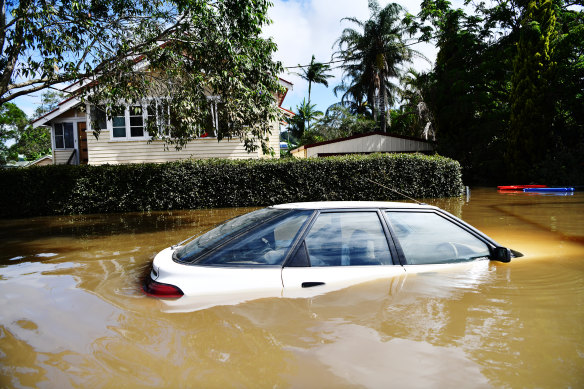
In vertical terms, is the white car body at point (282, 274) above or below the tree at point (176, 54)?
below

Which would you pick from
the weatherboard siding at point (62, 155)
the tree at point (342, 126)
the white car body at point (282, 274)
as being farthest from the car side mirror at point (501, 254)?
the tree at point (342, 126)

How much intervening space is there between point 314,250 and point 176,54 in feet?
29.2

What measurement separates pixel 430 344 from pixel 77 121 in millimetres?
21156

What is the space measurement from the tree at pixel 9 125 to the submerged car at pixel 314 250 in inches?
1907

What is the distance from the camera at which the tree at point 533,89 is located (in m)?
19.5

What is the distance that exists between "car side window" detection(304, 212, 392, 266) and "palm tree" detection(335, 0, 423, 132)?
34.2m

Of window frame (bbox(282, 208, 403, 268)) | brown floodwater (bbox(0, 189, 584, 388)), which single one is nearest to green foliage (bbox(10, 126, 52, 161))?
brown floodwater (bbox(0, 189, 584, 388))

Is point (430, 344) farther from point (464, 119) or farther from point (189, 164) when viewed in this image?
point (464, 119)

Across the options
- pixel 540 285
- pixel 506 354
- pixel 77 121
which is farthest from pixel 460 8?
pixel 506 354

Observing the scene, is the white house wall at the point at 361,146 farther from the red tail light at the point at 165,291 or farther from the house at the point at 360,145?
the red tail light at the point at 165,291

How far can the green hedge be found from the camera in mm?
13125

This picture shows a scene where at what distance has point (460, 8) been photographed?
24.4 metres

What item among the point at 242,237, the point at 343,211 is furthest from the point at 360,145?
the point at 242,237

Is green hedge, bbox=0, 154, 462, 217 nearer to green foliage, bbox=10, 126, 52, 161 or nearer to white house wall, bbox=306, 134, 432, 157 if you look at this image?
white house wall, bbox=306, 134, 432, 157
